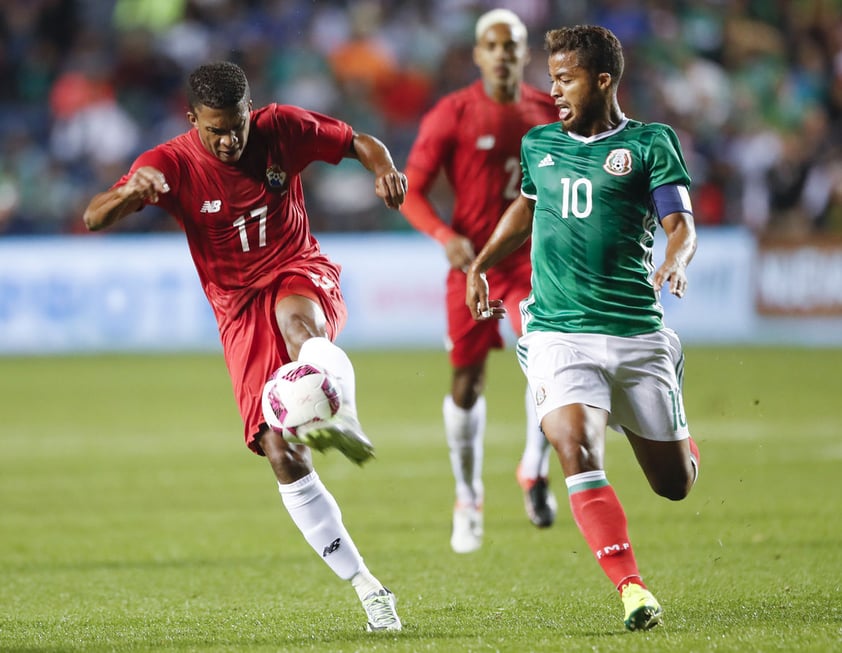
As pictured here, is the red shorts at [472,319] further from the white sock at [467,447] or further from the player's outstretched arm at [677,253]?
the player's outstretched arm at [677,253]

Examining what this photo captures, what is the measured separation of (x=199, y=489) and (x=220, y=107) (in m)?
4.65

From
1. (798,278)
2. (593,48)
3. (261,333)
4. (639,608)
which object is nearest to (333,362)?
(261,333)

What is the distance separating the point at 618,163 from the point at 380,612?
191cm

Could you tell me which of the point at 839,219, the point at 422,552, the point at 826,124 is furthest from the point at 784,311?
the point at 422,552

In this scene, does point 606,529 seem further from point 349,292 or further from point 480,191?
point 349,292

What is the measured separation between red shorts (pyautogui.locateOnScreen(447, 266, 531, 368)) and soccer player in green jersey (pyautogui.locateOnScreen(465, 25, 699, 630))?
7.98 ft

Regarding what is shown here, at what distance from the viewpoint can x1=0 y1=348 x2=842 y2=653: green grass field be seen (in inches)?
201

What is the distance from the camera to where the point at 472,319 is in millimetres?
7887

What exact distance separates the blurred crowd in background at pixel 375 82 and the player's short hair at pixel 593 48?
41.0ft

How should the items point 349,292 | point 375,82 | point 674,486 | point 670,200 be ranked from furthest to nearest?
point 375,82
point 349,292
point 674,486
point 670,200

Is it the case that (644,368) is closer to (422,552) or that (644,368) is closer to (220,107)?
(220,107)

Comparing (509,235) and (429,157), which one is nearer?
(509,235)

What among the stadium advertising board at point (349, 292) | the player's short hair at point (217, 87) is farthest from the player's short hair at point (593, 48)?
the stadium advertising board at point (349, 292)

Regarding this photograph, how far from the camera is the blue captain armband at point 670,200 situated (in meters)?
4.99
